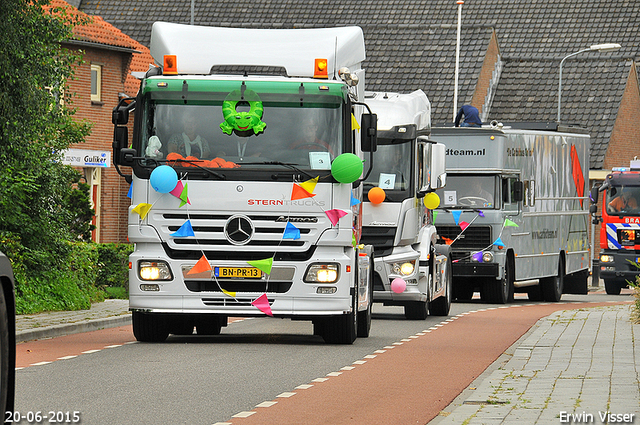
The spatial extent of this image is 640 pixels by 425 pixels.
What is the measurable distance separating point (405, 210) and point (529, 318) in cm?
421

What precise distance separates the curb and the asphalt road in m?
0.25

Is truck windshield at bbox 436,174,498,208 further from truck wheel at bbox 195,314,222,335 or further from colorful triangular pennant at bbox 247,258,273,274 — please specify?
colorful triangular pennant at bbox 247,258,273,274

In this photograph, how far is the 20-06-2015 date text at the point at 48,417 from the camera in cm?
907

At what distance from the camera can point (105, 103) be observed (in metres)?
42.2

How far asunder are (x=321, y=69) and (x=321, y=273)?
2417 mm

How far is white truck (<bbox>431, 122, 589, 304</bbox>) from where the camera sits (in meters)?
26.4

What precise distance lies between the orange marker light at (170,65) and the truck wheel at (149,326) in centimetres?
294

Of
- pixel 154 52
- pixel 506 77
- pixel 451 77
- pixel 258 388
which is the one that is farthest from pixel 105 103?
pixel 258 388

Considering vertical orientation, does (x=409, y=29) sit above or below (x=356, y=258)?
above

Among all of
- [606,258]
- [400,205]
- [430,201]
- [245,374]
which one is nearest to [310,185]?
[245,374]

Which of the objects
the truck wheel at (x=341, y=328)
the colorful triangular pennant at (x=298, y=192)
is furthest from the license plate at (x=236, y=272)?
the truck wheel at (x=341, y=328)

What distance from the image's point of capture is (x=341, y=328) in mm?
15773

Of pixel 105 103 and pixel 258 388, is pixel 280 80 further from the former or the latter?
pixel 105 103

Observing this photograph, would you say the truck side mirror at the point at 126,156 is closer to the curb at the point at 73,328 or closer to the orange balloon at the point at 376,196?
the curb at the point at 73,328
